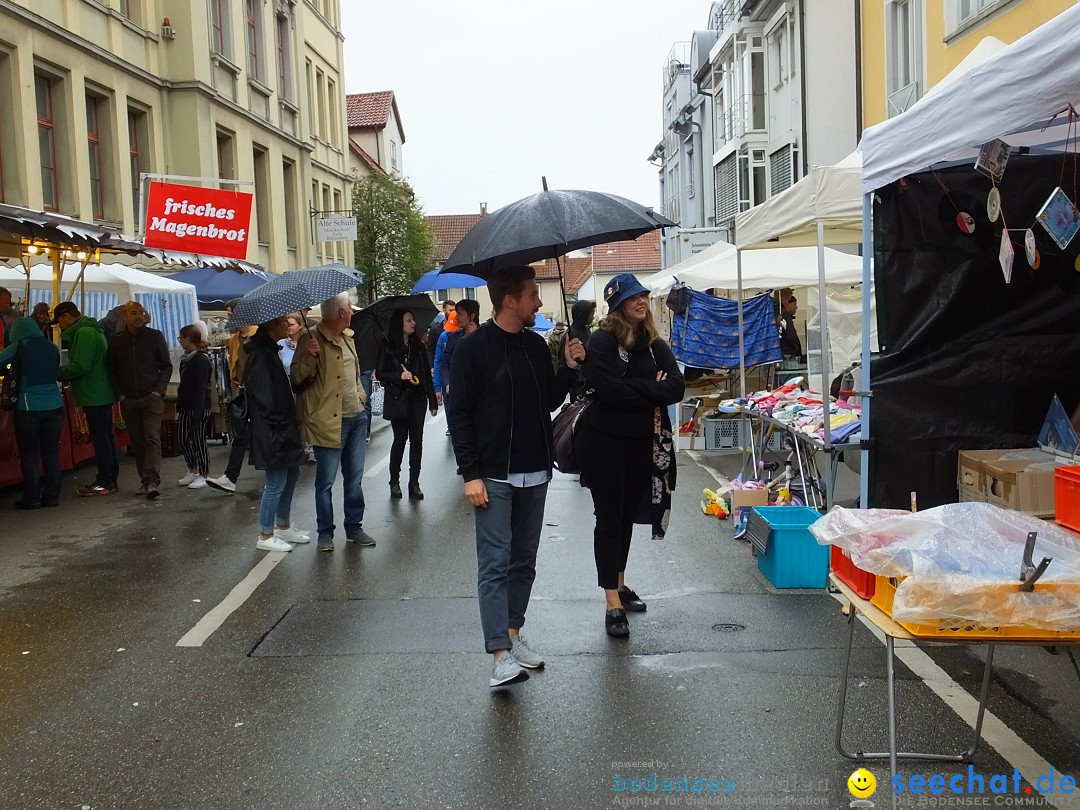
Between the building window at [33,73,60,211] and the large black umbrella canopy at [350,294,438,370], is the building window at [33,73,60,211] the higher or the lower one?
the higher one

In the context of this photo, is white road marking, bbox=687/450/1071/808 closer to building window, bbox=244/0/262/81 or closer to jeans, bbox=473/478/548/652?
jeans, bbox=473/478/548/652

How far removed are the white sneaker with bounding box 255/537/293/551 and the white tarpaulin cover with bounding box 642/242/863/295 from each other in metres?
7.82

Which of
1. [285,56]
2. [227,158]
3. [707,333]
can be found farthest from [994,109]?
[285,56]

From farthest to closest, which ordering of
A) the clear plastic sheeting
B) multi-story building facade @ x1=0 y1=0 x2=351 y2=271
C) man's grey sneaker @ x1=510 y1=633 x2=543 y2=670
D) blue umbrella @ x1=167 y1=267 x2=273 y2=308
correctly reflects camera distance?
blue umbrella @ x1=167 y1=267 x2=273 y2=308 → multi-story building facade @ x1=0 y1=0 x2=351 y2=271 → man's grey sneaker @ x1=510 y1=633 x2=543 y2=670 → the clear plastic sheeting

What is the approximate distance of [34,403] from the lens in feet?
31.6

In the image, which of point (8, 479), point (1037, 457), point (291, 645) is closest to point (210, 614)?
point (291, 645)

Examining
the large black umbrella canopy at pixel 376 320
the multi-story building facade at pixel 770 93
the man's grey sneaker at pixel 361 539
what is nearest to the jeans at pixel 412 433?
the large black umbrella canopy at pixel 376 320

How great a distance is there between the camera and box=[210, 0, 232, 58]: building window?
2341 centimetres

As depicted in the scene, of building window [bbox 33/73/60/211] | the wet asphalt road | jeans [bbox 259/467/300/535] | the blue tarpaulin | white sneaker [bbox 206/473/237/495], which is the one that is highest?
building window [bbox 33/73/60/211]

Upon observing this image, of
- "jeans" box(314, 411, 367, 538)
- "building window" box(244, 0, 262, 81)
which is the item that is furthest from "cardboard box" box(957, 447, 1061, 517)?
"building window" box(244, 0, 262, 81)

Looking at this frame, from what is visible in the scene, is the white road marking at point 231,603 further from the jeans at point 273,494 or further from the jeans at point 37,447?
the jeans at point 37,447

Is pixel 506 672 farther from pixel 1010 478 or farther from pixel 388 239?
pixel 388 239

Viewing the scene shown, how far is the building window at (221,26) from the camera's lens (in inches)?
922

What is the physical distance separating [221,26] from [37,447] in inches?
668
